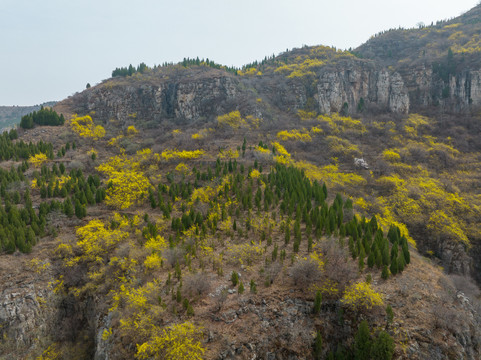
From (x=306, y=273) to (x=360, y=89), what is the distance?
53.0 meters

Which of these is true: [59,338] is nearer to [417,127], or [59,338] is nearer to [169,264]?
[169,264]

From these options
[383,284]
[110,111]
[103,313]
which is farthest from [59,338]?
[110,111]

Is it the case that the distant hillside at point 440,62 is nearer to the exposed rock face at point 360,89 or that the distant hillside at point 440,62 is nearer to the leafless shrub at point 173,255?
the exposed rock face at point 360,89

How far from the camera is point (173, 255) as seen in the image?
1761 cm

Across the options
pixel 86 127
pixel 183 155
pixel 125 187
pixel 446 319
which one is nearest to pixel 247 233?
pixel 446 319

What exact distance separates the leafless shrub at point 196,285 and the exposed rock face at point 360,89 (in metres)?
47.1

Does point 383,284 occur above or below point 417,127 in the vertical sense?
below

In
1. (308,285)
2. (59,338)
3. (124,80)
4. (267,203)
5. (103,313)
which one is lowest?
(59,338)

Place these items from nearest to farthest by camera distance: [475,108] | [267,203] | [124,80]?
[267,203], [475,108], [124,80]

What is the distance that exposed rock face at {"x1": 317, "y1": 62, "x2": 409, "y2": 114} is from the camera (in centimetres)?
5369

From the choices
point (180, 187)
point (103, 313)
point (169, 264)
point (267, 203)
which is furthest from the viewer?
point (180, 187)

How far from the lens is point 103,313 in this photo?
15.6m

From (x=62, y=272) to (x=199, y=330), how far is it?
12204mm

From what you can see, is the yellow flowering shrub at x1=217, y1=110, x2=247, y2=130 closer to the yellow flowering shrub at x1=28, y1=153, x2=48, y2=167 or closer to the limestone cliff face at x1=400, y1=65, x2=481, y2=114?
the yellow flowering shrub at x1=28, y1=153, x2=48, y2=167
